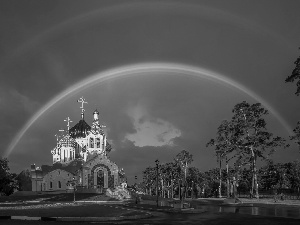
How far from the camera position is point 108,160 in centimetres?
12062

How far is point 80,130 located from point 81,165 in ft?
54.3

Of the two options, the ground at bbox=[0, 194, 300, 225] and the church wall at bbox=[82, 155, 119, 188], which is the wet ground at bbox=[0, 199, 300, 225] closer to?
the ground at bbox=[0, 194, 300, 225]

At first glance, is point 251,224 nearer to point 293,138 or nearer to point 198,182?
point 293,138

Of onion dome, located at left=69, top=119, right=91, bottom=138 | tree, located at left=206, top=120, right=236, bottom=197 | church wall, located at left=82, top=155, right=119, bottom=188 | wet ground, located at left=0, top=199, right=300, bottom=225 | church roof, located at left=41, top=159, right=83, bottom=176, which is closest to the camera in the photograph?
wet ground, located at left=0, top=199, right=300, bottom=225

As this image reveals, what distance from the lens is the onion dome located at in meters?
134

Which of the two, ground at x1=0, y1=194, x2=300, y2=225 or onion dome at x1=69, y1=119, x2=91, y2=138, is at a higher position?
onion dome at x1=69, y1=119, x2=91, y2=138

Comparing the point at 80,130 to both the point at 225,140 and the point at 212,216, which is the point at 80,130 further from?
the point at 212,216

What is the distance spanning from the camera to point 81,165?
122m

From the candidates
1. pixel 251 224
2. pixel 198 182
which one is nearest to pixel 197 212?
pixel 251 224

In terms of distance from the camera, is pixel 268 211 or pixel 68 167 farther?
pixel 68 167

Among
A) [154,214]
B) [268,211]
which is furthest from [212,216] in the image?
[268,211]

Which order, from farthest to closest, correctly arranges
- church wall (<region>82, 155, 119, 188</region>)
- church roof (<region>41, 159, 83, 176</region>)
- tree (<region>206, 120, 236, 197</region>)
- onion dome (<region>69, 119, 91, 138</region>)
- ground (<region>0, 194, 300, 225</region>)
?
onion dome (<region>69, 119, 91, 138</region>), church roof (<region>41, 159, 83, 176</region>), church wall (<region>82, 155, 119, 188</region>), tree (<region>206, 120, 236, 197</region>), ground (<region>0, 194, 300, 225</region>)

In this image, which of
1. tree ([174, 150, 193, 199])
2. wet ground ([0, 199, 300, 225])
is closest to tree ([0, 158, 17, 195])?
tree ([174, 150, 193, 199])

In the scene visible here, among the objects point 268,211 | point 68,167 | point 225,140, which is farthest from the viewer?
point 68,167
